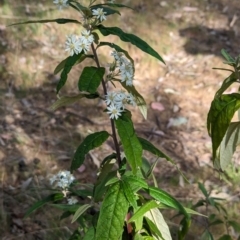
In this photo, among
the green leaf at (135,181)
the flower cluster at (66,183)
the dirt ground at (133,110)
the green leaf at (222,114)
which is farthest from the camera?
the dirt ground at (133,110)

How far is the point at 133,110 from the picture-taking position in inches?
148

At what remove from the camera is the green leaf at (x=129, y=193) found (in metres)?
1.25

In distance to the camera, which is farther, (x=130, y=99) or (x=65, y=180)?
(x=65, y=180)

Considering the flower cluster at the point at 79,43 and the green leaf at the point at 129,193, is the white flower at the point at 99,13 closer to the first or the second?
the flower cluster at the point at 79,43

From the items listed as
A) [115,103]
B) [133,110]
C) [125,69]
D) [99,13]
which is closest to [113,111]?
[115,103]

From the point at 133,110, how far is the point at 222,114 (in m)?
2.58

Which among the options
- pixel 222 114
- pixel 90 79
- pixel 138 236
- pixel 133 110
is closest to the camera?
pixel 222 114

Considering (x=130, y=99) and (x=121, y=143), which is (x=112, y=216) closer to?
(x=121, y=143)

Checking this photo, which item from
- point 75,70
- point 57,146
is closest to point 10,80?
point 75,70

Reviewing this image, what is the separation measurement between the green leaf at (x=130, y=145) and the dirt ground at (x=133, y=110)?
56.7 inches

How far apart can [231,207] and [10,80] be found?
2.04m

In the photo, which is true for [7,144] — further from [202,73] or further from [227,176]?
[202,73]

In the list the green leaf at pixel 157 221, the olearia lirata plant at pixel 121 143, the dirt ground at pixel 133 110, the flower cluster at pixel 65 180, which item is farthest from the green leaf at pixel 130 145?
the dirt ground at pixel 133 110

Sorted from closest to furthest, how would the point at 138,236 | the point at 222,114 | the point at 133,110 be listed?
the point at 222,114 < the point at 138,236 < the point at 133,110
